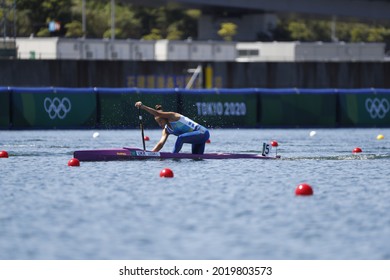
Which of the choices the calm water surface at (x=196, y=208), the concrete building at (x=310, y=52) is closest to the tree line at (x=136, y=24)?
the concrete building at (x=310, y=52)

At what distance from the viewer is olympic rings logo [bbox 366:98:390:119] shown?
161 ft

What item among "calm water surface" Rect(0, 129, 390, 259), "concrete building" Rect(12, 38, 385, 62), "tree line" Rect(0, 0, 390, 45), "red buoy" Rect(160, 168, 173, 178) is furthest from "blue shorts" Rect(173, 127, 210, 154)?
"tree line" Rect(0, 0, 390, 45)

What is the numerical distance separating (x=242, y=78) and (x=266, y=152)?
1328 inches

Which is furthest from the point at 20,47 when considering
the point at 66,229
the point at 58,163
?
the point at 66,229

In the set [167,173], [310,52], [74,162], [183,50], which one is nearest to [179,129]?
[74,162]

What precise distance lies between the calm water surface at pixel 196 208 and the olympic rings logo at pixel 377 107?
1666cm

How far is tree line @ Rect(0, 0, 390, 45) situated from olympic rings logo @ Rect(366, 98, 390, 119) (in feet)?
136

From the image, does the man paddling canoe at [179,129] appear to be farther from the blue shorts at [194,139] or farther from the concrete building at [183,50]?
the concrete building at [183,50]

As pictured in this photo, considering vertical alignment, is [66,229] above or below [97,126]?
above

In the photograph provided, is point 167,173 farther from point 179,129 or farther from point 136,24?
point 136,24

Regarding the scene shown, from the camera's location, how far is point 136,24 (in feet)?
423

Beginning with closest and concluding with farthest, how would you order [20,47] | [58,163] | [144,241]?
[144,241] → [58,163] → [20,47]

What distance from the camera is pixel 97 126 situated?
149ft

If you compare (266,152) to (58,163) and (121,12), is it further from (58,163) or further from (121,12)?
(121,12)
